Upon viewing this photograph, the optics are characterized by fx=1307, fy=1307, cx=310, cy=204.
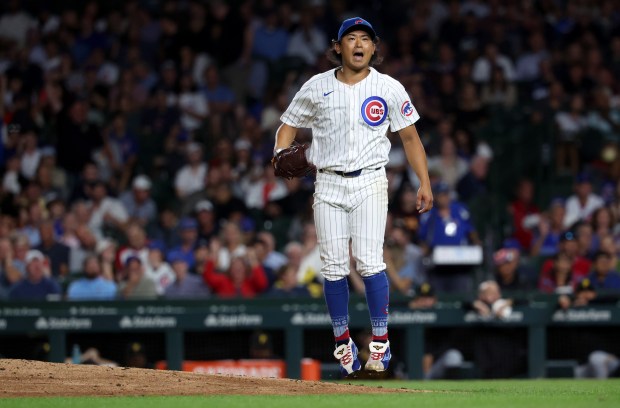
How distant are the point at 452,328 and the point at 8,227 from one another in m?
4.92

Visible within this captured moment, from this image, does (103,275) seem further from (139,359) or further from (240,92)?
(240,92)

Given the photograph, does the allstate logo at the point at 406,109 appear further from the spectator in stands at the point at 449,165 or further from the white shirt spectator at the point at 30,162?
the white shirt spectator at the point at 30,162

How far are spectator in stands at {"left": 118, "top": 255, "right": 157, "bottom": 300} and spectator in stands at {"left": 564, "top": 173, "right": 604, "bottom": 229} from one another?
4.53 metres

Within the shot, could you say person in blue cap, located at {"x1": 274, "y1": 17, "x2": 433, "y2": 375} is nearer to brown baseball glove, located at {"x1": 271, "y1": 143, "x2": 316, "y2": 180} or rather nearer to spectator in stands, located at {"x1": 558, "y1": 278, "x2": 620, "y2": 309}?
brown baseball glove, located at {"x1": 271, "y1": 143, "x2": 316, "y2": 180}

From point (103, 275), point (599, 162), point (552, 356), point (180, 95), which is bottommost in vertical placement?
point (552, 356)

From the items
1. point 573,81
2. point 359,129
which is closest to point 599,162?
point 573,81

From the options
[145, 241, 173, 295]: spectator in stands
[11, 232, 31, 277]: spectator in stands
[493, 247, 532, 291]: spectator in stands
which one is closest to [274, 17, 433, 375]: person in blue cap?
[493, 247, 532, 291]: spectator in stands

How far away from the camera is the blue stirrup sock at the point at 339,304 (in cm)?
774

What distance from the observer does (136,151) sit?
51.7ft

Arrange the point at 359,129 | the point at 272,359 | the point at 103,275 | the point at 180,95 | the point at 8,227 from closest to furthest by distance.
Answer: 1. the point at 359,129
2. the point at 272,359
3. the point at 103,275
4. the point at 8,227
5. the point at 180,95

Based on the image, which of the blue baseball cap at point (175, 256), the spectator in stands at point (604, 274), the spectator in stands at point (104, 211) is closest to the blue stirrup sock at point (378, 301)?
the spectator in stands at point (604, 274)

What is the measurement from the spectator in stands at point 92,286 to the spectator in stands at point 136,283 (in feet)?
0.38

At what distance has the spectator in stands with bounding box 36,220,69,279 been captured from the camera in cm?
1351

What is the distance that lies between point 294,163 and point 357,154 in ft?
1.28
